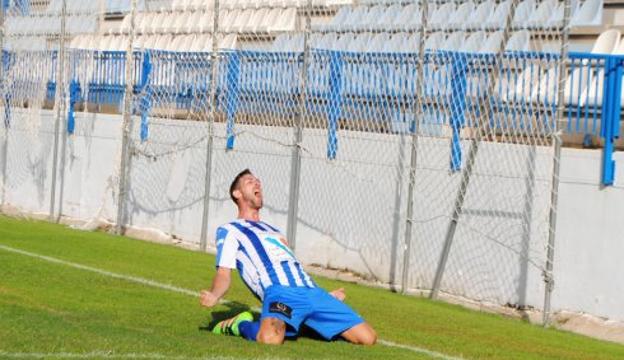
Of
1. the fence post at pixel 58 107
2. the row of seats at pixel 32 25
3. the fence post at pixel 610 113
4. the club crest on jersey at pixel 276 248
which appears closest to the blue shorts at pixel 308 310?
the club crest on jersey at pixel 276 248

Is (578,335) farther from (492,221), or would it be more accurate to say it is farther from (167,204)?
(167,204)

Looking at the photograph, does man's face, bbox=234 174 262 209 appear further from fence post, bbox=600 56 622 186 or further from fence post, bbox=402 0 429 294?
fence post, bbox=402 0 429 294

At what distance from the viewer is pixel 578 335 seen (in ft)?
39.0

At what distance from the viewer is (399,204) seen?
1474 centimetres

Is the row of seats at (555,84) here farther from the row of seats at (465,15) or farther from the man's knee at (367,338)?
the man's knee at (367,338)

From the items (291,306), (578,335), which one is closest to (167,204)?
(578,335)

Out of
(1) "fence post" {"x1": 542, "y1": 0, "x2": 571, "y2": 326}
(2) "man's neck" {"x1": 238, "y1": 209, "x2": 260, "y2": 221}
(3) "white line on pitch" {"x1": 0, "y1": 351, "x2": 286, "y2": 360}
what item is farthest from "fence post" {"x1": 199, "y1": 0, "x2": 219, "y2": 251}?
(3) "white line on pitch" {"x1": 0, "y1": 351, "x2": 286, "y2": 360}

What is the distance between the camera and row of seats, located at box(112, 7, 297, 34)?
22922mm

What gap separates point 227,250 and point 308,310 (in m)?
0.69

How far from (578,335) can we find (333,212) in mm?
4464

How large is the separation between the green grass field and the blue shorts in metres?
0.12

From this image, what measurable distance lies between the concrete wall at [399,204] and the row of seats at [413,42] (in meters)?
1.78

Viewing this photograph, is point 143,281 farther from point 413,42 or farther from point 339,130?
point 413,42

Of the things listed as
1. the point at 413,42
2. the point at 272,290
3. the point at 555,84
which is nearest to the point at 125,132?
the point at 413,42
